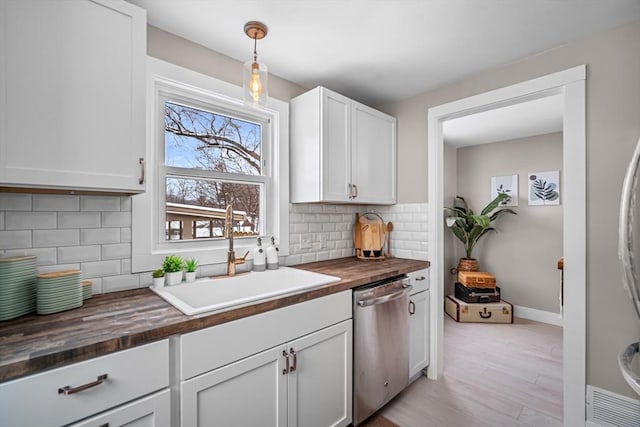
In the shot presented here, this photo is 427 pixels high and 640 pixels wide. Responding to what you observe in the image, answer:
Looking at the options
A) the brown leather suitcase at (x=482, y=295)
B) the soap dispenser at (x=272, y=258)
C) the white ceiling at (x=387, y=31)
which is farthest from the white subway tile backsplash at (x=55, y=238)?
the brown leather suitcase at (x=482, y=295)

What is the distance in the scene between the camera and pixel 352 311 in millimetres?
1778

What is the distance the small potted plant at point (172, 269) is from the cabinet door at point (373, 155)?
1.35 metres

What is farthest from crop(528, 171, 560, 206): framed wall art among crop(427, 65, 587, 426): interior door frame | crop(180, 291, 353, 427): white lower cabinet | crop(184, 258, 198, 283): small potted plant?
crop(184, 258, 198, 283): small potted plant

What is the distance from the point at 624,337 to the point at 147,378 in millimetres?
2407

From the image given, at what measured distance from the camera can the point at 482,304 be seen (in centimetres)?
366

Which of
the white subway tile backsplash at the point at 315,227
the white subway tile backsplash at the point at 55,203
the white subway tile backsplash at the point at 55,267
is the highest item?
the white subway tile backsplash at the point at 55,203

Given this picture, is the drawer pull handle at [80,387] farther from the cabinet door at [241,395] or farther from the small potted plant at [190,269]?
the small potted plant at [190,269]

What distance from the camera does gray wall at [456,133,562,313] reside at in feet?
12.1

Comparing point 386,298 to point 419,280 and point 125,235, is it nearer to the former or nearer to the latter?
point 419,280

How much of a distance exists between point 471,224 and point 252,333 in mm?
3676

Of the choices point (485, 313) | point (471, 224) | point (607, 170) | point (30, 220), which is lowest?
point (485, 313)

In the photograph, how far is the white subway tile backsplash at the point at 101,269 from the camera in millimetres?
1431

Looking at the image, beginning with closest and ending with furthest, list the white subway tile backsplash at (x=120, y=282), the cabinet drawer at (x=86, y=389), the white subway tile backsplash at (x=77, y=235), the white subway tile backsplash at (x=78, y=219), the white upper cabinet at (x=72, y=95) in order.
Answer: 1. the cabinet drawer at (x=86, y=389)
2. the white upper cabinet at (x=72, y=95)
3. the white subway tile backsplash at (x=77, y=235)
4. the white subway tile backsplash at (x=78, y=219)
5. the white subway tile backsplash at (x=120, y=282)

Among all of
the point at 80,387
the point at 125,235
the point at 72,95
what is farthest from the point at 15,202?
the point at 80,387
